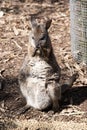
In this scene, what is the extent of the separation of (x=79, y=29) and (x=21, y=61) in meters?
1.09

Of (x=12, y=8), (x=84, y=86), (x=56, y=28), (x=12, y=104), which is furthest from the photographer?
(x=12, y=8)

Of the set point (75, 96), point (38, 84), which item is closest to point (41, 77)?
point (38, 84)

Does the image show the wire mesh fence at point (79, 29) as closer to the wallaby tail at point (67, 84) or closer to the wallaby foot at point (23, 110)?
the wallaby tail at point (67, 84)

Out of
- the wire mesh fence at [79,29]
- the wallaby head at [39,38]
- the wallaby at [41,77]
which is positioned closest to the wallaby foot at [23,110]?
the wallaby at [41,77]

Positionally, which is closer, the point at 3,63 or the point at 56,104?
the point at 56,104

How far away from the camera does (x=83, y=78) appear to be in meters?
6.75

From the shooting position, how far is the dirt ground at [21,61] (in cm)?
559

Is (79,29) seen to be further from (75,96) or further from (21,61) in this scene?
(75,96)

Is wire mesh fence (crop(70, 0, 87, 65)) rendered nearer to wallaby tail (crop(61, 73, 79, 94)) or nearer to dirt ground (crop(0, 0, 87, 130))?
dirt ground (crop(0, 0, 87, 130))

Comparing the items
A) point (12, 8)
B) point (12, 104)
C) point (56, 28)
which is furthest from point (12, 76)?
point (12, 8)

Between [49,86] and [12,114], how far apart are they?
0.60m

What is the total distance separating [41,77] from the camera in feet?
18.7

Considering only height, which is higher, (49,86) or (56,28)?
(49,86)

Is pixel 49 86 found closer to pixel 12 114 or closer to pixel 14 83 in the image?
pixel 12 114
